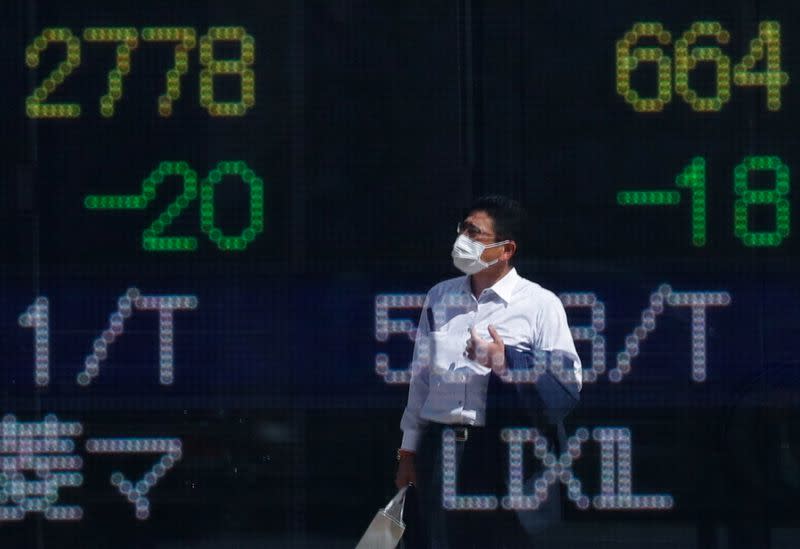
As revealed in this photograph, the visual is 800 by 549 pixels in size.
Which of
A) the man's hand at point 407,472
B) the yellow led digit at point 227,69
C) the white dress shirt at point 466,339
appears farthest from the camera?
the yellow led digit at point 227,69

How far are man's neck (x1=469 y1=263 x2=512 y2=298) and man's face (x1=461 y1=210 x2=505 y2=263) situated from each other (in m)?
0.03

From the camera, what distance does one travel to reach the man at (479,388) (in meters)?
5.21

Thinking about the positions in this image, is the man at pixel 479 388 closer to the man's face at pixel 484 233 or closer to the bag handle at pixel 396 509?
the man's face at pixel 484 233

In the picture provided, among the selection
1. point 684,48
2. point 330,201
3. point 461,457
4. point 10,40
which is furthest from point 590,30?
point 10,40

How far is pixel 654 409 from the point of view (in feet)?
18.9

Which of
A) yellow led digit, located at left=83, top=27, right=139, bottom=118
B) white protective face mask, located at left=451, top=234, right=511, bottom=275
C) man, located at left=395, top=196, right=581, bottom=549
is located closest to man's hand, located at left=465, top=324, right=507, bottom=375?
man, located at left=395, top=196, right=581, bottom=549

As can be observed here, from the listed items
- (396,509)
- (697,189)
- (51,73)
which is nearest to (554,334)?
(396,509)

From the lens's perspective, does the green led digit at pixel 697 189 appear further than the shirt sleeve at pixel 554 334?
Yes

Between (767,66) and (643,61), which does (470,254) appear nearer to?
(643,61)

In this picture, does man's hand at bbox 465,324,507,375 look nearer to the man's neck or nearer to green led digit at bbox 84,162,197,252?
the man's neck

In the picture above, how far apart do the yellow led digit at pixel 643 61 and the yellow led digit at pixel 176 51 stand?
4.92 ft

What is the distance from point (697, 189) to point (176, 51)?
1883mm

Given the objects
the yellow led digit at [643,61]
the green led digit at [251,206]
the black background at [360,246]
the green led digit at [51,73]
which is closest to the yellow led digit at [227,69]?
the black background at [360,246]

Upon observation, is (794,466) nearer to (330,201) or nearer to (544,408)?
(544,408)
